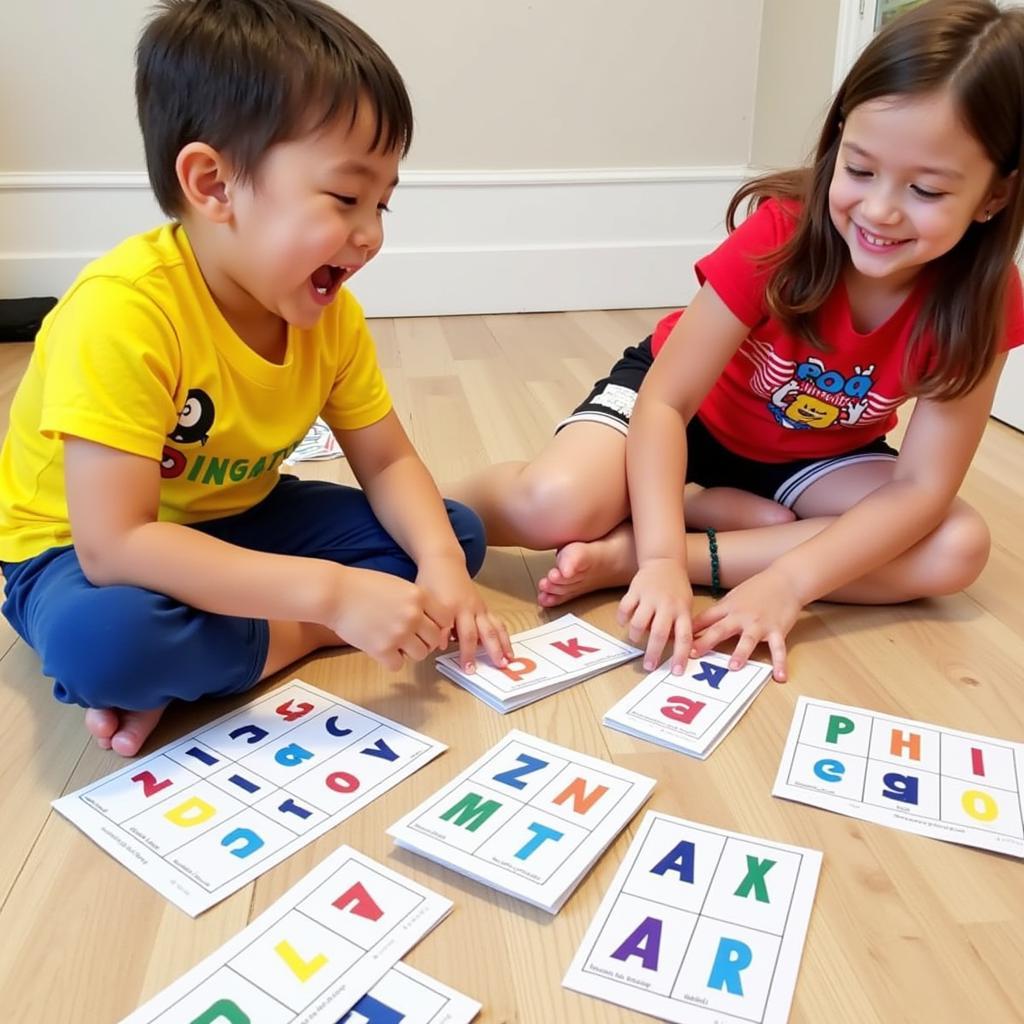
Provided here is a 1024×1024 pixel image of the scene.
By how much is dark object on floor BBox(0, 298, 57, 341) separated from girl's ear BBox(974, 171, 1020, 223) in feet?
6.82

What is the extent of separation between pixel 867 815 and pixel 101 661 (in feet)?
1.86

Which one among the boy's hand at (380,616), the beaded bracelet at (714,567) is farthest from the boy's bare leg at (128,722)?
the beaded bracelet at (714,567)

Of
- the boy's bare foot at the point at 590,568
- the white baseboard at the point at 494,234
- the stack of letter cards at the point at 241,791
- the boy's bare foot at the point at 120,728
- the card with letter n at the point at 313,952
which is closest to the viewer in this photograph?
the card with letter n at the point at 313,952

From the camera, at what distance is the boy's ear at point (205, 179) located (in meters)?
0.71

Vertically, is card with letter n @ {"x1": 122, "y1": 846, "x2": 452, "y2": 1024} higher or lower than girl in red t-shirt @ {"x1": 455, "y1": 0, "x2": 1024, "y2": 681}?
lower

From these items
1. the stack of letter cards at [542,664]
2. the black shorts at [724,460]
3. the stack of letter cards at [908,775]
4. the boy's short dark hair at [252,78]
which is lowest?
the stack of letter cards at [542,664]

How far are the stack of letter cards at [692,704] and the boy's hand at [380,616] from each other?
182mm

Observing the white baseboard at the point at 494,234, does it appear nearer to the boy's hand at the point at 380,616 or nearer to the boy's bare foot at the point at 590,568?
the boy's bare foot at the point at 590,568

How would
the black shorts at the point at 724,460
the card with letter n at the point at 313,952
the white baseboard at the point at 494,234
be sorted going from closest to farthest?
the card with letter n at the point at 313,952 < the black shorts at the point at 724,460 < the white baseboard at the point at 494,234

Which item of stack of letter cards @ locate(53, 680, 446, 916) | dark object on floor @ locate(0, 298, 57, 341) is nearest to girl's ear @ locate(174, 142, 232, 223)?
stack of letter cards @ locate(53, 680, 446, 916)

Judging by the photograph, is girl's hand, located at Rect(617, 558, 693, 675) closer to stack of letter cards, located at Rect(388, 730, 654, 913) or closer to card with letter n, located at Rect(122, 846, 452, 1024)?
stack of letter cards, located at Rect(388, 730, 654, 913)

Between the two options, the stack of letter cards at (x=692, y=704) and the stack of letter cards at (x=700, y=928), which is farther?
the stack of letter cards at (x=692, y=704)

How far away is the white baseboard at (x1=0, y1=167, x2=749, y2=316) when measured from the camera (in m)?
2.40

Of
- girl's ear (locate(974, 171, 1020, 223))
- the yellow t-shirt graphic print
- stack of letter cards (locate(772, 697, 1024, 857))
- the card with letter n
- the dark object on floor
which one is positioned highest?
girl's ear (locate(974, 171, 1020, 223))
